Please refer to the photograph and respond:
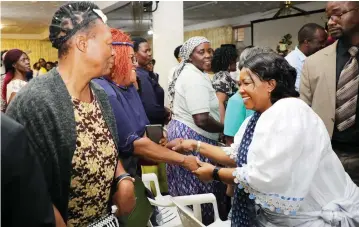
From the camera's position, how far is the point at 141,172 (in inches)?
112

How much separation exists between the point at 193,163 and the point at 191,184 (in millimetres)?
642

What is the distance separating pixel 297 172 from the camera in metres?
1.56

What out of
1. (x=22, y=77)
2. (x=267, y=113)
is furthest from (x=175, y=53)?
(x=267, y=113)

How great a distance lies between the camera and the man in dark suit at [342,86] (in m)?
2.31

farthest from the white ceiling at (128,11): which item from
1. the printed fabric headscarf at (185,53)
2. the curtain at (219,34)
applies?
the printed fabric headscarf at (185,53)

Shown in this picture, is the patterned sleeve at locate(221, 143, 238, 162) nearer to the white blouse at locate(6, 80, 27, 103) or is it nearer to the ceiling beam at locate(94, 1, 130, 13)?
the white blouse at locate(6, 80, 27, 103)

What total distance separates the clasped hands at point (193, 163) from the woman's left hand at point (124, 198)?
48 cm

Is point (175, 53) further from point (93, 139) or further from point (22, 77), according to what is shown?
point (93, 139)

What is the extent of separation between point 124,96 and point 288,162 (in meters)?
0.95

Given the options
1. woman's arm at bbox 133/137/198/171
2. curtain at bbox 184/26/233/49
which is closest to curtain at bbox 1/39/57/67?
curtain at bbox 184/26/233/49

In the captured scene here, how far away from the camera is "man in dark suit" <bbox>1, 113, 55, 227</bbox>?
81 centimetres

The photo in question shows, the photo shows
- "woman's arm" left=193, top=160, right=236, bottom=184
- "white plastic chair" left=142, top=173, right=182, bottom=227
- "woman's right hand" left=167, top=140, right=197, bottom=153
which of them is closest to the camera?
"woman's arm" left=193, top=160, right=236, bottom=184

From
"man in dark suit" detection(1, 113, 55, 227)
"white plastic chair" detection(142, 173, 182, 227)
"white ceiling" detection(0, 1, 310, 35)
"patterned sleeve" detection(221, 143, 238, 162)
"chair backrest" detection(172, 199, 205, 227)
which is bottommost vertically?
"white plastic chair" detection(142, 173, 182, 227)

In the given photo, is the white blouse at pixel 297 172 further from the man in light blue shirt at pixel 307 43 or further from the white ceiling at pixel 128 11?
the white ceiling at pixel 128 11
